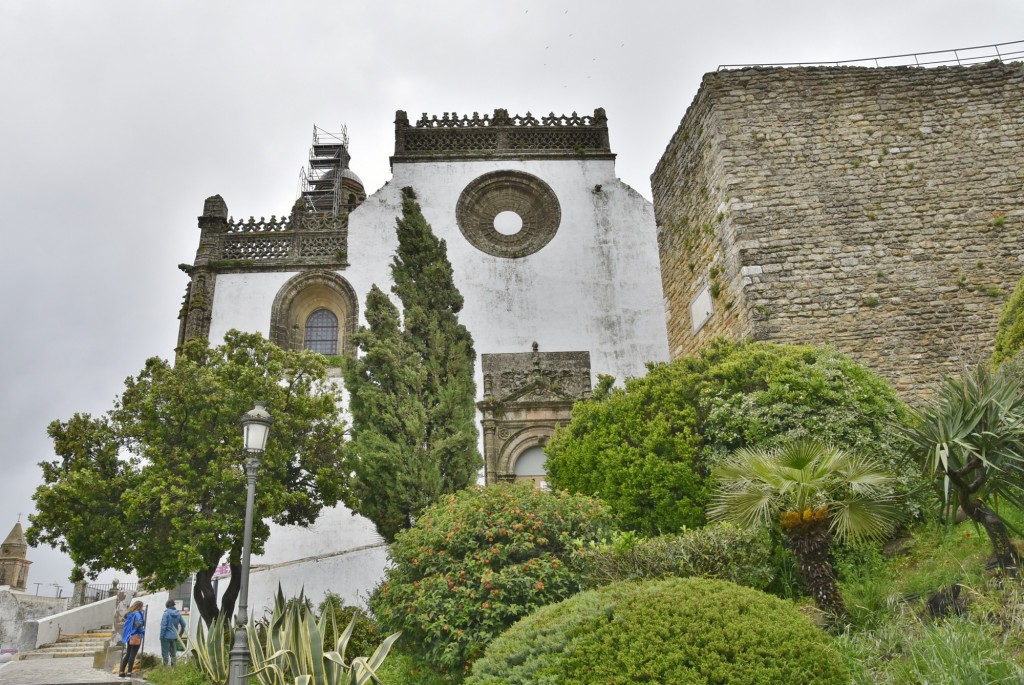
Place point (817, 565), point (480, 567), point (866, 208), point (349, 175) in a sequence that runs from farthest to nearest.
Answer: point (349, 175)
point (866, 208)
point (480, 567)
point (817, 565)

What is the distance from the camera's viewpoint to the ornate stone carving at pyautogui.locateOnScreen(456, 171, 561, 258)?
62.0 feet

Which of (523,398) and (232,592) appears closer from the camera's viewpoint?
(232,592)

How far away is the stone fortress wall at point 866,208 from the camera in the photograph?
35.3 ft

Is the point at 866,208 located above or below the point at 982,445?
above

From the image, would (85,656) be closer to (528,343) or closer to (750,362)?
(528,343)

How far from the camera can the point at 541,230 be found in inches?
755

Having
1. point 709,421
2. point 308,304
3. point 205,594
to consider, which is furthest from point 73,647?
point 709,421

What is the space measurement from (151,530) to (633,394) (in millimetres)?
7430

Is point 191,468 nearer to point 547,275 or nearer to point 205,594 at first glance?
point 205,594

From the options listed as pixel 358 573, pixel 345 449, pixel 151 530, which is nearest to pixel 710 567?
pixel 345 449

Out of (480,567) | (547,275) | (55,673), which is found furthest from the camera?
(547,275)

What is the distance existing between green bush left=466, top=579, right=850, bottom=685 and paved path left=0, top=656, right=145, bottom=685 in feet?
22.4

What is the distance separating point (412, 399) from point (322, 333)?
702 cm

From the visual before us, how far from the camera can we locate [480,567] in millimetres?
6719
